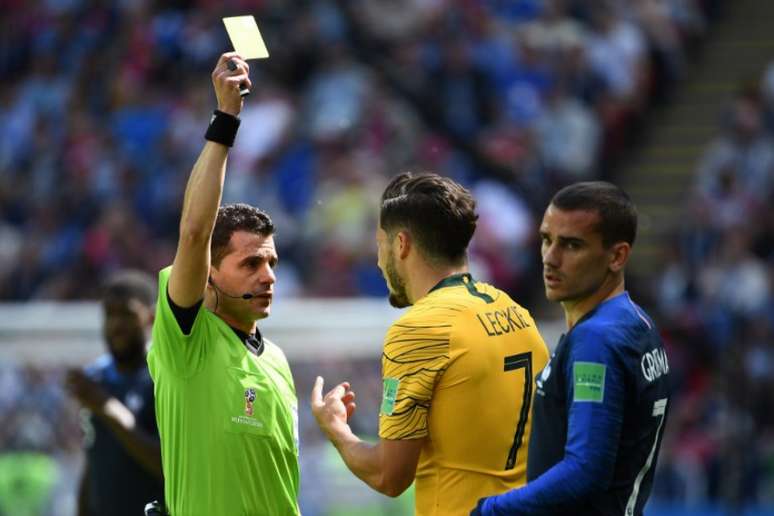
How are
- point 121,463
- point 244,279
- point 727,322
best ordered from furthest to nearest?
point 727,322 → point 121,463 → point 244,279

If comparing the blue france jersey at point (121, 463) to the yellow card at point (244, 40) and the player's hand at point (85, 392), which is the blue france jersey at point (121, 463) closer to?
the player's hand at point (85, 392)

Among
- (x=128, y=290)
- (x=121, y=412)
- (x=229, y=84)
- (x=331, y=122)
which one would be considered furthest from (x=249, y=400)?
(x=331, y=122)

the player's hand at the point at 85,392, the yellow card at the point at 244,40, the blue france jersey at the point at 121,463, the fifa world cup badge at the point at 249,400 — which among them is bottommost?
the blue france jersey at the point at 121,463

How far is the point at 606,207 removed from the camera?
4.10m

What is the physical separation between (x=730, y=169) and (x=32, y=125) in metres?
7.93

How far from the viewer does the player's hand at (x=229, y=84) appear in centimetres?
436

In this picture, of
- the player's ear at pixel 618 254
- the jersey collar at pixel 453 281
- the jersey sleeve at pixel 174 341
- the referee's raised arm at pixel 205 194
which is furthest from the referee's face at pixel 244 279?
the player's ear at pixel 618 254

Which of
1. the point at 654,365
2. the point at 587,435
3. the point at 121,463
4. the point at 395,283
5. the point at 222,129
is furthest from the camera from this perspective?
the point at 121,463

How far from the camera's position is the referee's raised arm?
4309mm

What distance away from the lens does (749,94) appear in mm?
13102

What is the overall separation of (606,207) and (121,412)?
2811 mm

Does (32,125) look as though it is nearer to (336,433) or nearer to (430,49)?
(430,49)

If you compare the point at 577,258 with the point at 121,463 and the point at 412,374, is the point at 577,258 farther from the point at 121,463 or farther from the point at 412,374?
the point at 121,463

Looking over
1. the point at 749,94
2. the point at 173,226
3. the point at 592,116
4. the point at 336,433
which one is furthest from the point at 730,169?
the point at 336,433
